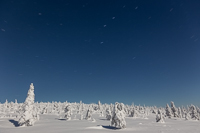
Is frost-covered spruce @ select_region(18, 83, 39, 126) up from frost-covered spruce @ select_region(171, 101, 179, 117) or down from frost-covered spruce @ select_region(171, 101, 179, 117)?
up

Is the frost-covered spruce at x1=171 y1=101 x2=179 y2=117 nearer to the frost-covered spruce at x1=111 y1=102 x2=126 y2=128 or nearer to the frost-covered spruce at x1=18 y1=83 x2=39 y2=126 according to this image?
the frost-covered spruce at x1=111 y1=102 x2=126 y2=128

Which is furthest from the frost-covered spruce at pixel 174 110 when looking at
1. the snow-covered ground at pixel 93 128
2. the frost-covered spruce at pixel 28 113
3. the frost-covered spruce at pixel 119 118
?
the frost-covered spruce at pixel 28 113

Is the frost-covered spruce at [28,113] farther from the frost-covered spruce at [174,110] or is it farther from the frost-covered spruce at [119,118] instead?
the frost-covered spruce at [174,110]

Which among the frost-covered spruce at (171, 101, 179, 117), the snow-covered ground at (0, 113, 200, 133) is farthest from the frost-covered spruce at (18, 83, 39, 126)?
the frost-covered spruce at (171, 101, 179, 117)

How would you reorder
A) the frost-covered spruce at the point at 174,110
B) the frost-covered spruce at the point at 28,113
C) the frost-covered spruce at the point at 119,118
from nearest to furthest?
the frost-covered spruce at the point at 119,118, the frost-covered spruce at the point at 28,113, the frost-covered spruce at the point at 174,110

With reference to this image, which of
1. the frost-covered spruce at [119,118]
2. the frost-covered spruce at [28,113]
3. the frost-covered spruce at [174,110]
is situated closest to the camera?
the frost-covered spruce at [119,118]

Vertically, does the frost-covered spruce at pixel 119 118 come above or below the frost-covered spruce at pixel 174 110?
above

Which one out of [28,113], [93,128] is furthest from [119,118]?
[28,113]

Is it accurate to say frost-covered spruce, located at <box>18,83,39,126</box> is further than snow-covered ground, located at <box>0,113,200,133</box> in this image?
Yes

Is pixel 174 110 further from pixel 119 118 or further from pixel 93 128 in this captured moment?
pixel 93 128

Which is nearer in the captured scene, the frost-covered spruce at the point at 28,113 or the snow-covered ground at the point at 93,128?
the snow-covered ground at the point at 93,128

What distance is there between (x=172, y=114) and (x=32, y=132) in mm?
91131

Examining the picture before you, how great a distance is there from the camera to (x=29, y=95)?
42.9 metres

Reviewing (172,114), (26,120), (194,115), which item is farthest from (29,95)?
(194,115)
